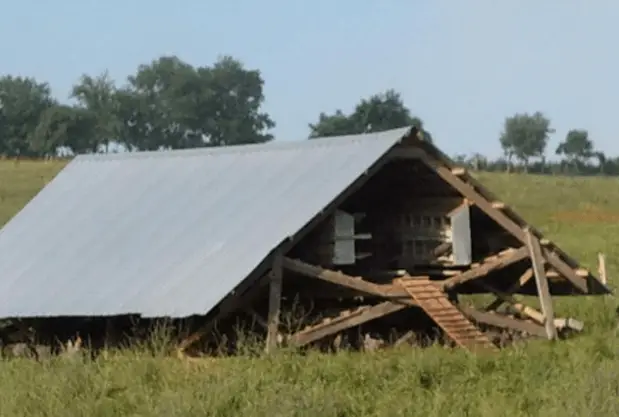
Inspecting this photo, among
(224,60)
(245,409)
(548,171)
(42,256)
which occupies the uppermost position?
(224,60)

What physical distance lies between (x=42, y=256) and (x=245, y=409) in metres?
7.53

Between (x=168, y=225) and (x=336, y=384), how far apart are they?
5.54 meters

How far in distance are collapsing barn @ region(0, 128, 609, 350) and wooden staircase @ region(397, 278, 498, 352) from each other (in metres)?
0.03

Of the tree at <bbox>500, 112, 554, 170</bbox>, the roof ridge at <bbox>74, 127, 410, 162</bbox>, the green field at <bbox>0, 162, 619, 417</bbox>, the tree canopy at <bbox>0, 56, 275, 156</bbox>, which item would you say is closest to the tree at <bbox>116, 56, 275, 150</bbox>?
the tree canopy at <bbox>0, 56, 275, 156</bbox>

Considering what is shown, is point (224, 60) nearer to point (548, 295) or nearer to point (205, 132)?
point (205, 132)

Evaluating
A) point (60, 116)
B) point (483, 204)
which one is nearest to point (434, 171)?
point (483, 204)

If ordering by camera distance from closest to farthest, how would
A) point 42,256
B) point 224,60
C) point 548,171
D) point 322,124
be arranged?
point 42,256 < point 322,124 < point 548,171 < point 224,60

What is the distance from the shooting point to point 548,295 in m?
18.1

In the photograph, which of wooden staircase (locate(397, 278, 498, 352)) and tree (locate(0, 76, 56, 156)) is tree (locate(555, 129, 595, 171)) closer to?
tree (locate(0, 76, 56, 156))

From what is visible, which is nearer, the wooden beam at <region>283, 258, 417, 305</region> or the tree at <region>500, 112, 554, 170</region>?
the wooden beam at <region>283, 258, 417, 305</region>

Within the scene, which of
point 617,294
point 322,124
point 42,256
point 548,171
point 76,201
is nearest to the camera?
point 42,256

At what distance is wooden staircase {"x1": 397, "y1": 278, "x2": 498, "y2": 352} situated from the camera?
16.4m

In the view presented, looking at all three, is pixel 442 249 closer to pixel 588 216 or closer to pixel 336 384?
pixel 336 384

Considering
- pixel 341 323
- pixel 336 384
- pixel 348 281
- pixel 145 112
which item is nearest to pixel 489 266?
pixel 348 281
